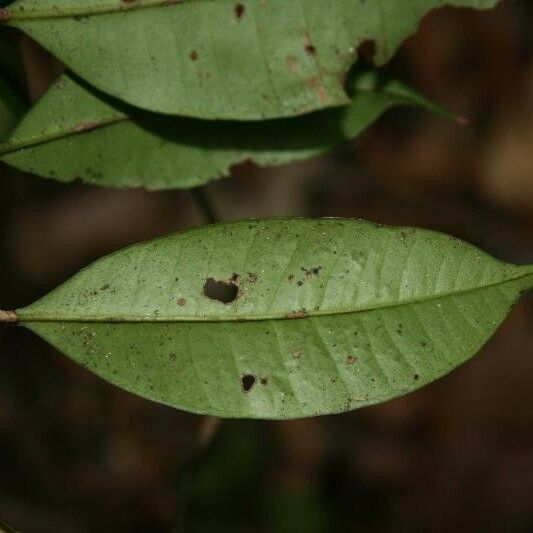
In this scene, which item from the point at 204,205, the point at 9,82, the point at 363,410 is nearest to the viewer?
the point at 9,82

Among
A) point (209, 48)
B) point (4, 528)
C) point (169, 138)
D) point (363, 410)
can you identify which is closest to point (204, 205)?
point (169, 138)

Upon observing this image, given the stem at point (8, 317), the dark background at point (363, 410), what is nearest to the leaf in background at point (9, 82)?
the stem at point (8, 317)

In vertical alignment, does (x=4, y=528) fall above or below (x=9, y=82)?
below

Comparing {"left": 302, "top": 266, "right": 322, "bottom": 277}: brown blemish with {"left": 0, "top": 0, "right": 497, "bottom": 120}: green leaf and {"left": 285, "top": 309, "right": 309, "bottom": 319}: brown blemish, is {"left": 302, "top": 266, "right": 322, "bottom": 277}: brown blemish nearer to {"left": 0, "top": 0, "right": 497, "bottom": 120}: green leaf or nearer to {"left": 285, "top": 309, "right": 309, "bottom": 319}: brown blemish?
{"left": 285, "top": 309, "right": 309, "bottom": 319}: brown blemish

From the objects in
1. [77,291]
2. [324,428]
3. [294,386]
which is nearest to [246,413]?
[294,386]

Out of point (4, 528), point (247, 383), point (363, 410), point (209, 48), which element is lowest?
point (363, 410)

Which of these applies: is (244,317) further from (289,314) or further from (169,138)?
(169,138)
